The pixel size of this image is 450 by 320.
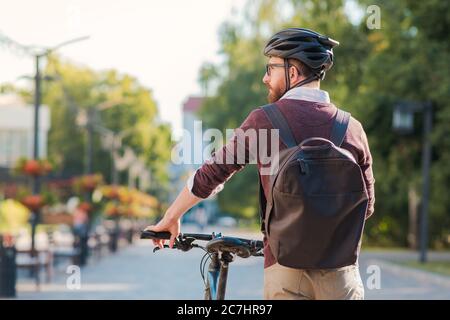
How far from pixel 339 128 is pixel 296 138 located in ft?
0.56

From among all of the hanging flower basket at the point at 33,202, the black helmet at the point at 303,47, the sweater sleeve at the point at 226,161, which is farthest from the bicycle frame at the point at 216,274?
the hanging flower basket at the point at 33,202

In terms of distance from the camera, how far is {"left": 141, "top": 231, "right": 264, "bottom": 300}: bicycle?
3.70 m

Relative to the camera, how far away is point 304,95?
3822 mm

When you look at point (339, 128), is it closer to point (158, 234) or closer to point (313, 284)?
point (313, 284)

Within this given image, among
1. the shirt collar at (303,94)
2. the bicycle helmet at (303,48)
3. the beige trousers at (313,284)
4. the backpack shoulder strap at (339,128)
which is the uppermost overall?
the bicycle helmet at (303,48)

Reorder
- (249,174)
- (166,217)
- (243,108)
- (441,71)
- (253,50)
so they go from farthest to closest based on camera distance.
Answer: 1. (249,174)
2. (243,108)
3. (253,50)
4. (441,71)
5. (166,217)

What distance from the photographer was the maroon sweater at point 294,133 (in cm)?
363

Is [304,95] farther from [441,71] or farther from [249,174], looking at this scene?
[249,174]

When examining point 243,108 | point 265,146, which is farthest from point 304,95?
point 243,108

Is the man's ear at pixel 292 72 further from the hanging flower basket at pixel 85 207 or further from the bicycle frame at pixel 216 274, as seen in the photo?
the hanging flower basket at pixel 85 207

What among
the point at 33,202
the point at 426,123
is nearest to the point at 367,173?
the point at 33,202

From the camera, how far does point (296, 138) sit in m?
3.66

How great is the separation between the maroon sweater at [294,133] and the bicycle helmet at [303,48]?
0.14 meters
